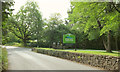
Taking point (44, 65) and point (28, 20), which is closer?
point (44, 65)

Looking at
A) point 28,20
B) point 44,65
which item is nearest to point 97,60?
point 44,65

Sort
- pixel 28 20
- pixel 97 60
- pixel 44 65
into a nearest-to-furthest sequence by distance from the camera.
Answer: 1. pixel 97 60
2. pixel 44 65
3. pixel 28 20

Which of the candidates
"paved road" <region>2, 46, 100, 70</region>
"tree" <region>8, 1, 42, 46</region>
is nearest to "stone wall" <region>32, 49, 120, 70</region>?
"paved road" <region>2, 46, 100, 70</region>

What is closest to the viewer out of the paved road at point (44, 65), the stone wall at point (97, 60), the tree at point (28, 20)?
→ the stone wall at point (97, 60)

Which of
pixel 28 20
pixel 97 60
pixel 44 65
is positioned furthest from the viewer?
pixel 28 20

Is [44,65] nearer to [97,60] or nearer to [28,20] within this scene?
[97,60]

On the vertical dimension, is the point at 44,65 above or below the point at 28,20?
below

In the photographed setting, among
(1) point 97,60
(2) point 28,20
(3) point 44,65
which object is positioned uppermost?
(2) point 28,20

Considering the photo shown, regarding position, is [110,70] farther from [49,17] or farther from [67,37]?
[49,17]

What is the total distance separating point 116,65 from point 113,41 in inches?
1069

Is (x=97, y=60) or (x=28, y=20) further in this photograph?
(x=28, y=20)

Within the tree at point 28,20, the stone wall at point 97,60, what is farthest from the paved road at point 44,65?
the tree at point 28,20

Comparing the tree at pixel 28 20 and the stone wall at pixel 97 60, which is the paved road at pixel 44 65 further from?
the tree at pixel 28 20

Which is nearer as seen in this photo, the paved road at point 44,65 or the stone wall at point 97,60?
the stone wall at point 97,60
